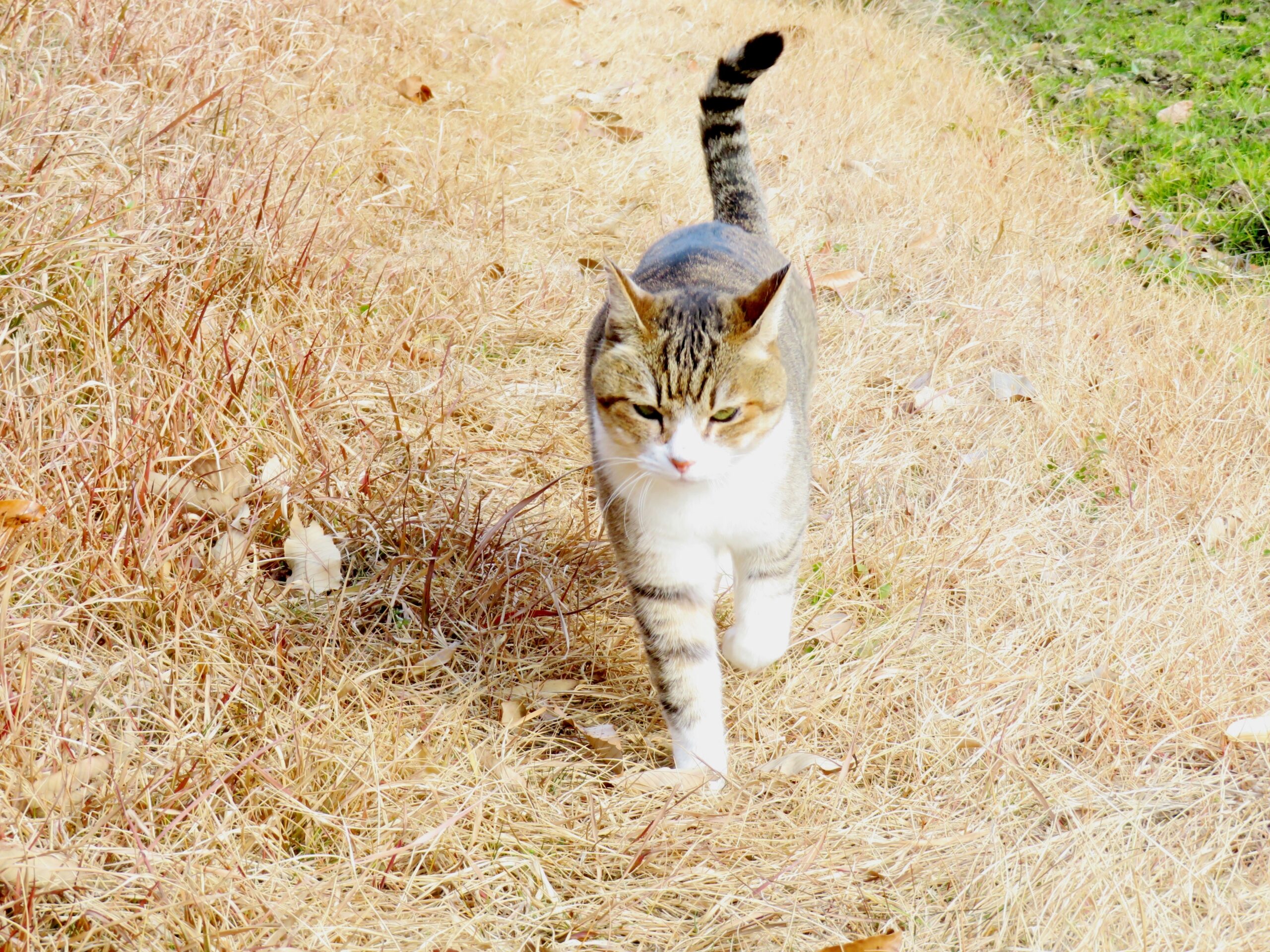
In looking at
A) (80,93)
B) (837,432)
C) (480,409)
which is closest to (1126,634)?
(837,432)

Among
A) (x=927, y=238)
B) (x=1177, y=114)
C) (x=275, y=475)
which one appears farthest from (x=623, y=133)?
(x=275, y=475)

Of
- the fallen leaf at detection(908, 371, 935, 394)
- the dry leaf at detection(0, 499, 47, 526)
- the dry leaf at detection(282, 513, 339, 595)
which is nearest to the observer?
the dry leaf at detection(0, 499, 47, 526)

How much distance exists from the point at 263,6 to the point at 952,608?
3774mm

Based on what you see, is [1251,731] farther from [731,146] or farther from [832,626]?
[731,146]

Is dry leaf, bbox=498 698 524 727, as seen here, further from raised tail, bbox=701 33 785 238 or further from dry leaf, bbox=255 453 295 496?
raised tail, bbox=701 33 785 238

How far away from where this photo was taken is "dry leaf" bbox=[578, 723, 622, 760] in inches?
100

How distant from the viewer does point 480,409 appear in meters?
3.55

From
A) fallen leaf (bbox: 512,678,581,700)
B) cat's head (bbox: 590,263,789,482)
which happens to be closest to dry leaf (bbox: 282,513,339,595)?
fallen leaf (bbox: 512,678,581,700)

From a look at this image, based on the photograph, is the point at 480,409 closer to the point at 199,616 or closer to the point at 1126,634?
the point at 199,616

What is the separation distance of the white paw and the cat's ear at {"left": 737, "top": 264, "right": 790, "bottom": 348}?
2.27 feet

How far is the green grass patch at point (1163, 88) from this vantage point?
5309 mm

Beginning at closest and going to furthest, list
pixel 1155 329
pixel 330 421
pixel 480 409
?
pixel 330 421 → pixel 480 409 → pixel 1155 329

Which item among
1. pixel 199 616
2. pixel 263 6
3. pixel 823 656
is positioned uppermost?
pixel 263 6

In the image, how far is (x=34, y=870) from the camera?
178cm
